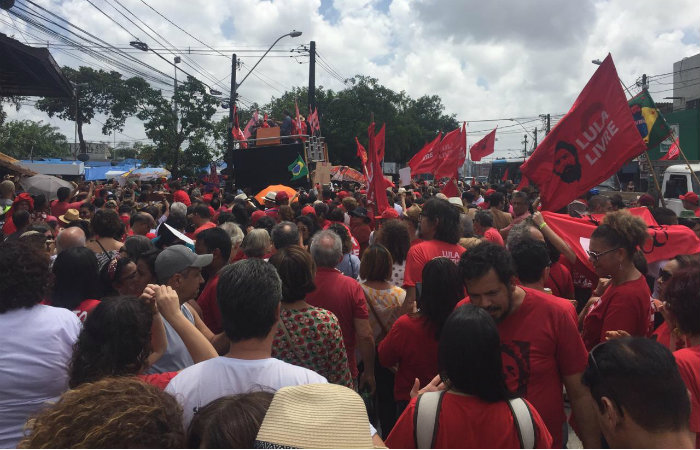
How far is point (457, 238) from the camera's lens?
468cm

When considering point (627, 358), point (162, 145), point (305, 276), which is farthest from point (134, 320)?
point (162, 145)

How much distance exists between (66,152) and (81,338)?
9149 centimetres

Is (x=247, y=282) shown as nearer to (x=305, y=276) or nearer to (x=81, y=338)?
(x=81, y=338)

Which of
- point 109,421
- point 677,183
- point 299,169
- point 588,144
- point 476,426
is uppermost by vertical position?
point 588,144

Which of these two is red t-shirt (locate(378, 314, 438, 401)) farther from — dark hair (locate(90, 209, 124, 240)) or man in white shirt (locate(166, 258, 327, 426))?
dark hair (locate(90, 209, 124, 240))

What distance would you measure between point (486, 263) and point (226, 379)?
4.83ft

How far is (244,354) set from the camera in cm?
214

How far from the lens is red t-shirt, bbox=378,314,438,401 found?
3.09 meters

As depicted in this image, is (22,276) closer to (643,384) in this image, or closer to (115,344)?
(115,344)

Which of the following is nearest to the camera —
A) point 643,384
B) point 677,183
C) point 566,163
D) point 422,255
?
point 643,384

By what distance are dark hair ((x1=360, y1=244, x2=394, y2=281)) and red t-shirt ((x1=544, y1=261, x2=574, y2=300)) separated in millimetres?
1388

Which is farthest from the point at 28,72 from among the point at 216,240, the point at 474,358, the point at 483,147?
the point at 483,147

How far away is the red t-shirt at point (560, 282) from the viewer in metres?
4.35

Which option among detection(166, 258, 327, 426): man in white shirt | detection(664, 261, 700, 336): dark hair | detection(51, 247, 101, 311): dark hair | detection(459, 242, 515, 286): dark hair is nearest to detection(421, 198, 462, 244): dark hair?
detection(459, 242, 515, 286): dark hair
